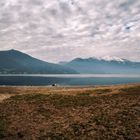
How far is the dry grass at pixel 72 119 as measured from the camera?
26.6 meters

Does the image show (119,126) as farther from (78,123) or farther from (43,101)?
(43,101)

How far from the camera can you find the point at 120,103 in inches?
1491

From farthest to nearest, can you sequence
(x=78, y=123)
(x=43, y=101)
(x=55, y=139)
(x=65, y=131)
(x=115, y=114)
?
(x=43, y=101) < (x=115, y=114) < (x=78, y=123) < (x=65, y=131) < (x=55, y=139)

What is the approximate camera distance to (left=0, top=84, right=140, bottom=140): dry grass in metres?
26.6

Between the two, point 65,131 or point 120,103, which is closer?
point 65,131

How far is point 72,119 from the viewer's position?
31781mm

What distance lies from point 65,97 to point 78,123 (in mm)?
16141

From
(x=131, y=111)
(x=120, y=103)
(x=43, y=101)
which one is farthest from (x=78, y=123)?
(x=43, y=101)

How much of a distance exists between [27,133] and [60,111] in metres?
8.81

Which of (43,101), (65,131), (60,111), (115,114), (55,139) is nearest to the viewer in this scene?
(55,139)

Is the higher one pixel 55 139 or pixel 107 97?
pixel 107 97

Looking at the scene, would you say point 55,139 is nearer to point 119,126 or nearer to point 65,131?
point 65,131

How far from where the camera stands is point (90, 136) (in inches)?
1020

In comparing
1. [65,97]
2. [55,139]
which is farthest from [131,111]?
[65,97]
